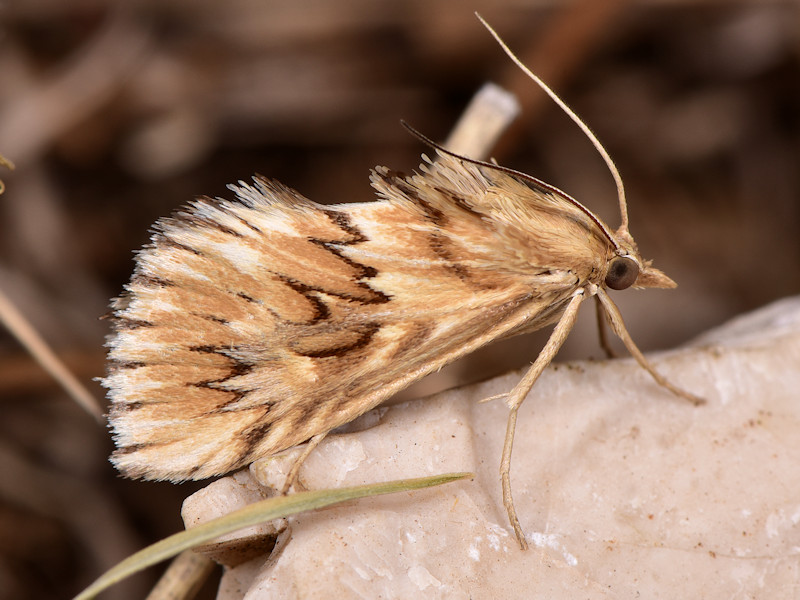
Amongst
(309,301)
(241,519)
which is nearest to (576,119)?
(309,301)

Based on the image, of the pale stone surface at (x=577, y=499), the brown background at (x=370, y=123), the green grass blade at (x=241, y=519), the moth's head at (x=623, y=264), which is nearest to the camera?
the green grass blade at (x=241, y=519)

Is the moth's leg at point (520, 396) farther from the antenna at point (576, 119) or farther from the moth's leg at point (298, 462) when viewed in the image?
the moth's leg at point (298, 462)

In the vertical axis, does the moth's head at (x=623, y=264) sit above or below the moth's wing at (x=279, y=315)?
below

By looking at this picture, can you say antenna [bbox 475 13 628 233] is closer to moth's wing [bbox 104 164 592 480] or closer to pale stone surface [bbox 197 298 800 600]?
moth's wing [bbox 104 164 592 480]

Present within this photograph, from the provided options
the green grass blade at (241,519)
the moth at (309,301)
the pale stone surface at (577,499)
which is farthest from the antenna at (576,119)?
the green grass blade at (241,519)

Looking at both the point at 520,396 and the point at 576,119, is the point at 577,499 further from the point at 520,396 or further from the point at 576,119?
the point at 576,119

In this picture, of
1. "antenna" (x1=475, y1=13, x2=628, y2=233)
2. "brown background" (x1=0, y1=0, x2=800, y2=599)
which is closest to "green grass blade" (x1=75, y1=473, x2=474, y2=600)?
"antenna" (x1=475, y1=13, x2=628, y2=233)

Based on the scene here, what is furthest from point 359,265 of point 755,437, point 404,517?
point 755,437

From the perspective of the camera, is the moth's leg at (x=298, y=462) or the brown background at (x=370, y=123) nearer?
the moth's leg at (x=298, y=462)

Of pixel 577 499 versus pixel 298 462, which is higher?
pixel 298 462
